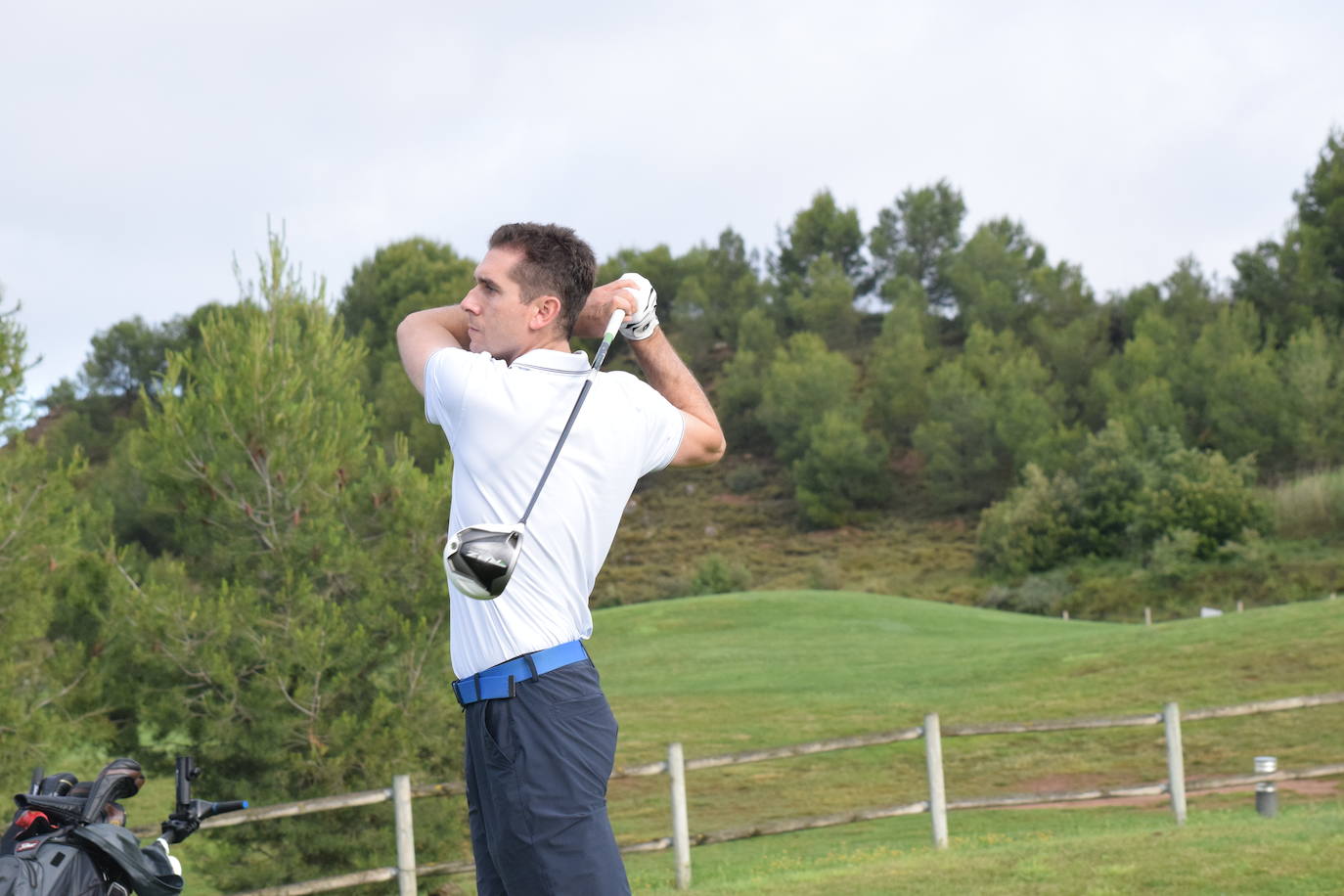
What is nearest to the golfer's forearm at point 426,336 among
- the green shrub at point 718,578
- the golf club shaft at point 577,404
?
the golf club shaft at point 577,404

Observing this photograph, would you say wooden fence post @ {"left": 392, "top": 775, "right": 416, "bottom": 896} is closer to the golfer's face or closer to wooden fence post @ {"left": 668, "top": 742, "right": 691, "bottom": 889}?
wooden fence post @ {"left": 668, "top": 742, "right": 691, "bottom": 889}

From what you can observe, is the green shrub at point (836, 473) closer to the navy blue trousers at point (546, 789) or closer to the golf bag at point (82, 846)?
the golf bag at point (82, 846)

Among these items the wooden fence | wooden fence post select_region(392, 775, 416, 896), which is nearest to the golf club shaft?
the wooden fence

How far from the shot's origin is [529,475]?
→ 271 cm

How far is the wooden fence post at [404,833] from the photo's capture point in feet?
30.6

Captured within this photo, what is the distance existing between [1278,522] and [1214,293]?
79.7 ft

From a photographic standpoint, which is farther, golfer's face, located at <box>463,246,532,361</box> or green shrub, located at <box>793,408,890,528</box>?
green shrub, located at <box>793,408,890,528</box>

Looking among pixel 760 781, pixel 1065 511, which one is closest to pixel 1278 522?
pixel 1065 511

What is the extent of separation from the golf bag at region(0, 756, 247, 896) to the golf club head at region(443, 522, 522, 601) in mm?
1494

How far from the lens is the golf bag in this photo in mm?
3305

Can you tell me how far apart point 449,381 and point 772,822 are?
8654 mm

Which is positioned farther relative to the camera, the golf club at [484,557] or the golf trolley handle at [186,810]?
the golf trolley handle at [186,810]

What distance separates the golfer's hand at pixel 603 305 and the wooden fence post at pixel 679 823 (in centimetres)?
737

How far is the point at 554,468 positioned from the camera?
2.72 metres
